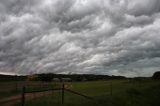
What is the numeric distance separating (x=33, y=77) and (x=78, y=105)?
81.1 m

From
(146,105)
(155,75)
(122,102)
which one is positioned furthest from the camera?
(155,75)

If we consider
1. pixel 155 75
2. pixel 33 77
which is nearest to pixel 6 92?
pixel 33 77

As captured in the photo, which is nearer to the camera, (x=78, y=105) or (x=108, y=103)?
(x=78, y=105)

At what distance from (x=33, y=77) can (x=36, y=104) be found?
80323mm

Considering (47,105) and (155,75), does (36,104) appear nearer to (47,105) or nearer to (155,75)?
(47,105)

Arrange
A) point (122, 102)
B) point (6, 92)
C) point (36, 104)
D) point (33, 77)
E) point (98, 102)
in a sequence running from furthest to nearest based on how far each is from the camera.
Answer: point (33, 77), point (6, 92), point (122, 102), point (98, 102), point (36, 104)

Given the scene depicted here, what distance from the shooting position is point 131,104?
2412cm

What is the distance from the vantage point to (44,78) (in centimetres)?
10238

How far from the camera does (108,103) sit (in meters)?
Result: 21.3

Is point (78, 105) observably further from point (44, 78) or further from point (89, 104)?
point (44, 78)

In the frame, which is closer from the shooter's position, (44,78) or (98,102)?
(98,102)

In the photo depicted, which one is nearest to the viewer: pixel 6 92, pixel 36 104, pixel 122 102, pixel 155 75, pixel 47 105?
pixel 47 105

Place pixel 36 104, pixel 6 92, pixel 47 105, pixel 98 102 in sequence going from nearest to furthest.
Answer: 1. pixel 47 105
2. pixel 36 104
3. pixel 98 102
4. pixel 6 92

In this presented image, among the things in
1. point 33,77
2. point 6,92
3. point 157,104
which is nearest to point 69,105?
point 157,104
